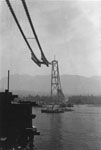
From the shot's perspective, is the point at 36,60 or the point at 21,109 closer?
the point at 21,109

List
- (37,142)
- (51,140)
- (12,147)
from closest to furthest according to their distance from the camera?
(12,147) → (37,142) → (51,140)

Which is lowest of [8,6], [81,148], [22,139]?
[81,148]

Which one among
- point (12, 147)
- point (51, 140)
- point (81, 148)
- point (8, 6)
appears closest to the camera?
point (8, 6)

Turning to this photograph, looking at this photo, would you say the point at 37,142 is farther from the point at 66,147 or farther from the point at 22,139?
the point at 22,139

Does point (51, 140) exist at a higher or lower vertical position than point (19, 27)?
lower

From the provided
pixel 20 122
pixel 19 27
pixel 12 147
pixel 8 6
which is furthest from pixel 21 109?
pixel 8 6

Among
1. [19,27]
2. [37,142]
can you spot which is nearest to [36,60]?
[37,142]

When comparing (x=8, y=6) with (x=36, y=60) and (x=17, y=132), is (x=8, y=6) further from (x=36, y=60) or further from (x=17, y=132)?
(x=36, y=60)
